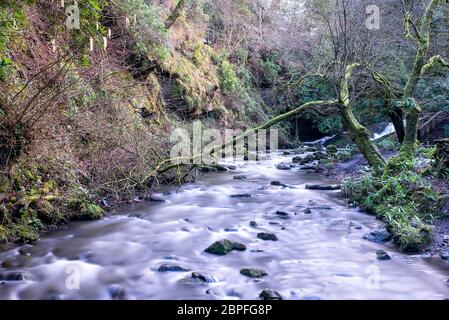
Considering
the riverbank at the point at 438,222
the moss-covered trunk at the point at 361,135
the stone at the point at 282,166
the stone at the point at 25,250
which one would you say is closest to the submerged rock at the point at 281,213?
the riverbank at the point at 438,222

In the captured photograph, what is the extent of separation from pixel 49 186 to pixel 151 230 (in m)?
1.65

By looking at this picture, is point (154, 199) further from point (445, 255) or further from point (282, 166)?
point (282, 166)

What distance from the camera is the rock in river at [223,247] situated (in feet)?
17.4

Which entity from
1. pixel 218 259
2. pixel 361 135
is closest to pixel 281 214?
pixel 218 259

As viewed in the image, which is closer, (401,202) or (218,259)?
(218,259)

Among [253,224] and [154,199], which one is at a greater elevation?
[154,199]

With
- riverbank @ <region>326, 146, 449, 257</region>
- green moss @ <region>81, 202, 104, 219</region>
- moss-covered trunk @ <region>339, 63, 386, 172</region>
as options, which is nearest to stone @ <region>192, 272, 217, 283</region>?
green moss @ <region>81, 202, 104, 219</region>

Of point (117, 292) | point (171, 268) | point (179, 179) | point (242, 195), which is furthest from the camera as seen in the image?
point (242, 195)

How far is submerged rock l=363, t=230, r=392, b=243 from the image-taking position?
19.2ft

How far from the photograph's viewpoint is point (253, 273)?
4.62m

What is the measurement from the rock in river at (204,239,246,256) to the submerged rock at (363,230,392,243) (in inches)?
73.1

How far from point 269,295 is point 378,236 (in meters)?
2.57

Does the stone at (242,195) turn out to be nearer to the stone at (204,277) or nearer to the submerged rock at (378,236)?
the submerged rock at (378,236)
